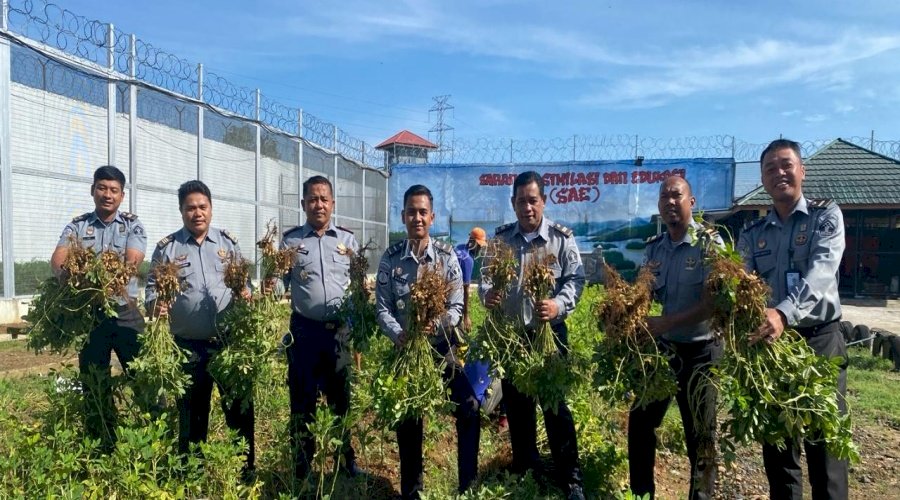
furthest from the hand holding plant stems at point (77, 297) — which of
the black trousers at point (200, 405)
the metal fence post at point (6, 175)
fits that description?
the metal fence post at point (6, 175)

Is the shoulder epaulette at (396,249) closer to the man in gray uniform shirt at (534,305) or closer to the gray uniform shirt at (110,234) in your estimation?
the man in gray uniform shirt at (534,305)

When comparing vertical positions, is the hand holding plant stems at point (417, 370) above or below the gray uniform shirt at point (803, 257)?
below

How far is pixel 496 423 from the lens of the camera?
5.12m

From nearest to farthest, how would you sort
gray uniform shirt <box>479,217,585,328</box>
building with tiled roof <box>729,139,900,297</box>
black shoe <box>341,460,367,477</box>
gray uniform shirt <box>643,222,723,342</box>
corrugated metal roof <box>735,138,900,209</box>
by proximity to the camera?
gray uniform shirt <box>643,222,723,342</box>, gray uniform shirt <box>479,217,585,328</box>, black shoe <box>341,460,367,477</box>, corrugated metal roof <box>735,138,900,209</box>, building with tiled roof <box>729,139,900,297</box>

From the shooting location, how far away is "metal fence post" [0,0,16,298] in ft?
26.2

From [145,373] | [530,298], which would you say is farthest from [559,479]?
[145,373]

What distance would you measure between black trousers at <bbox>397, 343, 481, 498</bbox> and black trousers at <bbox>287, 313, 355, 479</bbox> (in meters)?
0.46

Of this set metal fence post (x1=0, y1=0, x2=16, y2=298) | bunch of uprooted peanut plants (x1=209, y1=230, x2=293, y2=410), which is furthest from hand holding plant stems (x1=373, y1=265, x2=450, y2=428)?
metal fence post (x1=0, y1=0, x2=16, y2=298)

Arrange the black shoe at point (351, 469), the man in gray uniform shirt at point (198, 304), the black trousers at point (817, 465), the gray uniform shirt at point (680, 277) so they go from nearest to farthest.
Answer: the black trousers at point (817, 465)
the gray uniform shirt at point (680, 277)
the man in gray uniform shirt at point (198, 304)
the black shoe at point (351, 469)

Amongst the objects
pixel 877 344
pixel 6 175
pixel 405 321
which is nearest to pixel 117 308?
pixel 405 321

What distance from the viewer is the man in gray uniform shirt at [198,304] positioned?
12.4 feet

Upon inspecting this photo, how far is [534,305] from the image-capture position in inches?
136

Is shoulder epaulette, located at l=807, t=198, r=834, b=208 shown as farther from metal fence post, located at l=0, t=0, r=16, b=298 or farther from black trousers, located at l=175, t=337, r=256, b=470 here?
metal fence post, located at l=0, t=0, r=16, b=298

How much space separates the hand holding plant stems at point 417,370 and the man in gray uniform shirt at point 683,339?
1.19 meters
